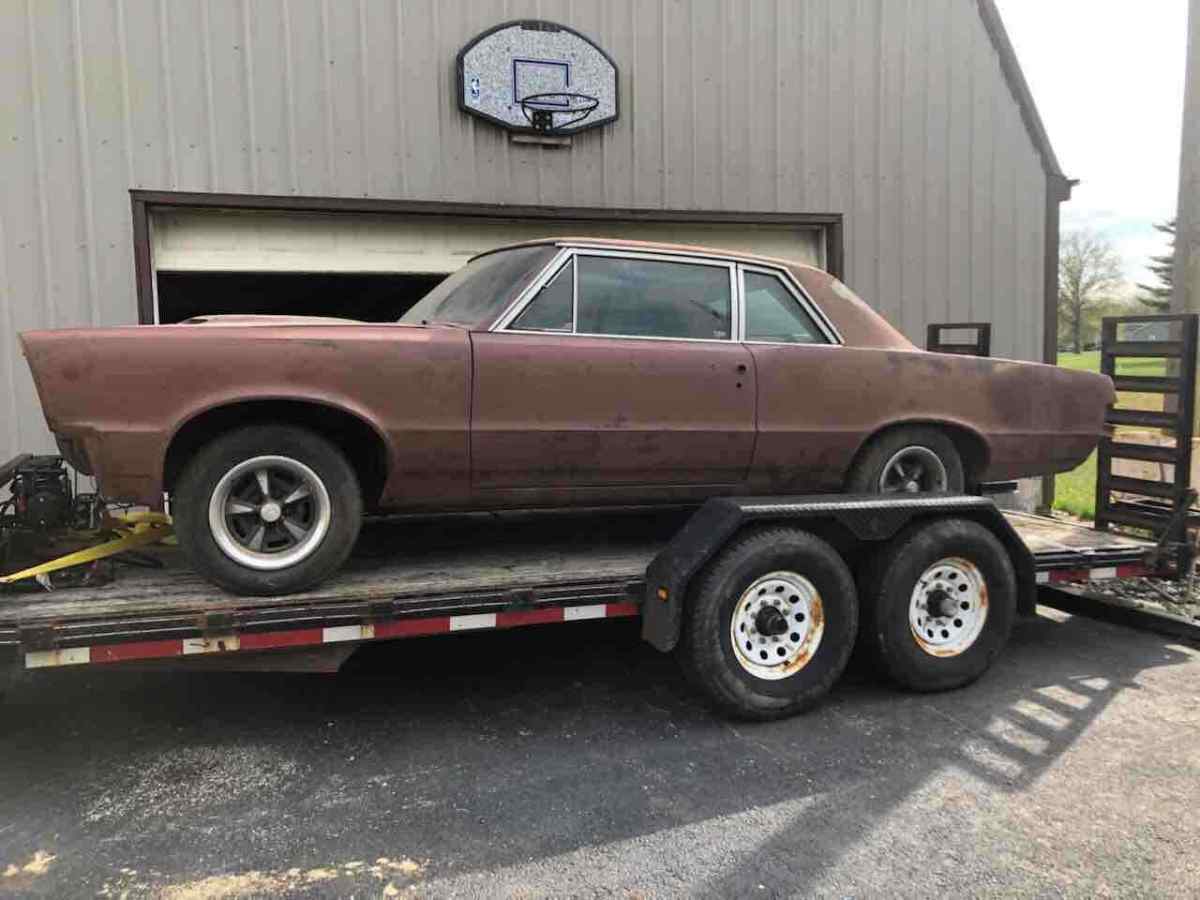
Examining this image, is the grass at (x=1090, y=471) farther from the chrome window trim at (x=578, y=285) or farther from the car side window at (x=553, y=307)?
the car side window at (x=553, y=307)

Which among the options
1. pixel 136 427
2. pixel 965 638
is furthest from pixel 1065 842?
pixel 136 427

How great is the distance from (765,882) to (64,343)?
9.85 ft

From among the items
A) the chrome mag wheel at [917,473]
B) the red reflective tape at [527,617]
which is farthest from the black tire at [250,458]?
the chrome mag wheel at [917,473]

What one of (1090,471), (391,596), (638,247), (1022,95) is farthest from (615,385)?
(1090,471)

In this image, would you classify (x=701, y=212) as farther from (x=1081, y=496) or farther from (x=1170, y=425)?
(x=1081, y=496)

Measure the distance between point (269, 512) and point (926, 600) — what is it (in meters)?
2.96

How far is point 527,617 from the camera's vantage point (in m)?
3.69

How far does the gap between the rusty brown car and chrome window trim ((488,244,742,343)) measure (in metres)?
0.01

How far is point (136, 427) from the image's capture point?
10.9 ft

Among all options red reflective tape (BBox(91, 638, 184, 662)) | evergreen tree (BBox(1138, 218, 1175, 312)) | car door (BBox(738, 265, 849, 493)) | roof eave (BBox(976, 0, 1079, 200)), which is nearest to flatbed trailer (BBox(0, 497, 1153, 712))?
red reflective tape (BBox(91, 638, 184, 662))

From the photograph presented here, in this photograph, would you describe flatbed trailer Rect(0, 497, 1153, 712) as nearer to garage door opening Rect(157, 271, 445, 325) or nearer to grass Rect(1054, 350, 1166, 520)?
grass Rect(1054, 350, 1166, 520)

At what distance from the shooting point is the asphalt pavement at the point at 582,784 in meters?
2.81

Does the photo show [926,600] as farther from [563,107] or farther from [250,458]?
[563,107]

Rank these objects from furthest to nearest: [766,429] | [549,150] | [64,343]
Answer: [549,150] → [766,429] → [64,343]
